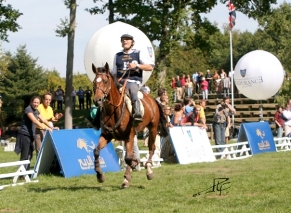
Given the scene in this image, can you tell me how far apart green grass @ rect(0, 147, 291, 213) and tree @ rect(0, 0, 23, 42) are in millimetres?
22633

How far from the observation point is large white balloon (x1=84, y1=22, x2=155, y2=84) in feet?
62.6

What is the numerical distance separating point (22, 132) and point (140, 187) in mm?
3509

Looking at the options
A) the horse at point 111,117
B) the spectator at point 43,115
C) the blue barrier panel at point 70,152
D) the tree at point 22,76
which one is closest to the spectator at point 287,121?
the blue barrier panel at point 70,152

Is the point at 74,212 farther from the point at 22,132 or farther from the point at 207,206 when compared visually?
the point at 22,132

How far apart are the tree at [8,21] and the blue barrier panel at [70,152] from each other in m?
21.7

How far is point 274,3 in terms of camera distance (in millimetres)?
42750

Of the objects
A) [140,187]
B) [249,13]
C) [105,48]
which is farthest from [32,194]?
[249,13]

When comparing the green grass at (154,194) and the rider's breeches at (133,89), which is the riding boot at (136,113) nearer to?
the rider's breeches at (133,89)

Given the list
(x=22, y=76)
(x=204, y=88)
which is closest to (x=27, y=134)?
(x=204, y=88)

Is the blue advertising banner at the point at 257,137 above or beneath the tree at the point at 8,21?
beneath

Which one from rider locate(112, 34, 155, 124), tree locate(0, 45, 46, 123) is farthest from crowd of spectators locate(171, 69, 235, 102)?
rider locate(112, 34, 155, 124)

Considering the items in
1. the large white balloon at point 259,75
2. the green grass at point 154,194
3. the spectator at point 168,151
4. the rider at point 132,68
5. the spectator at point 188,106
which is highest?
the large white balloon at point 259,75

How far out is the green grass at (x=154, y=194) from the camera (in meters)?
9.77

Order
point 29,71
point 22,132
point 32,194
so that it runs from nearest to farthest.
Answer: point 32,194 → point 22,132 → point 29,71
